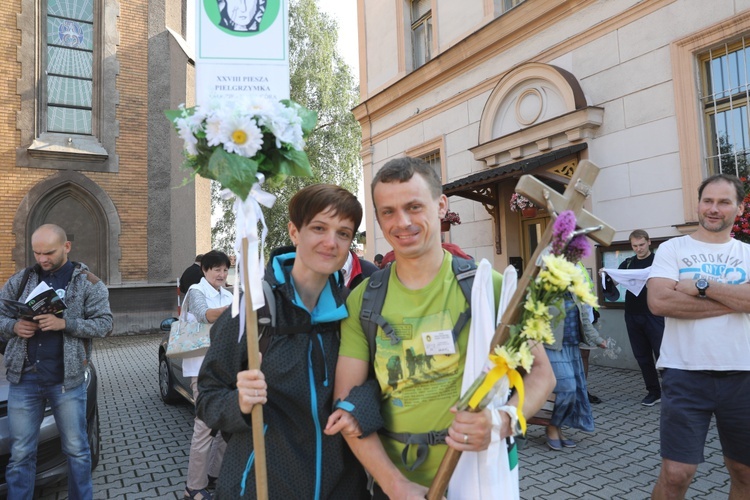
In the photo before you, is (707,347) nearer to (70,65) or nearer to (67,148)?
(67,148)

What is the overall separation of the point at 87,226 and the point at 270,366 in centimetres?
1501

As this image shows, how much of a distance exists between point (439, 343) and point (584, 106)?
751 cm

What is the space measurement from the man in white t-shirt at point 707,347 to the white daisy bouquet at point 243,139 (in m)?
2.34

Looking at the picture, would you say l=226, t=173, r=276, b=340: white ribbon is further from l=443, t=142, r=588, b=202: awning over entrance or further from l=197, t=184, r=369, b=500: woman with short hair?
l=443, t=142, r=588, b=202: awning over entrance

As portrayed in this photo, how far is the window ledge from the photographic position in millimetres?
13742

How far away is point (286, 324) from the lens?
1831 millimetres

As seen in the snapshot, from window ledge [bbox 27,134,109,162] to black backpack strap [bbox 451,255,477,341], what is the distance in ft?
→ 50.0

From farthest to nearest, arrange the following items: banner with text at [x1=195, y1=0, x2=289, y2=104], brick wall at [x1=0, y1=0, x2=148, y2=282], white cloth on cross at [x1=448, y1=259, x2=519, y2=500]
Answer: brick wall at [x1=0, y1=0, x2=148, y2=282], banner with text at [x1=195, y1=0, x2=289, y2=104], white cloth on cross at [x1=448, y1=259, x2=519, y2=500]

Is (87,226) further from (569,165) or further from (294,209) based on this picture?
(294,209)

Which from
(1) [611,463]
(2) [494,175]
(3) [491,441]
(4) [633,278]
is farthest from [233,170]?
(2) [494,175]

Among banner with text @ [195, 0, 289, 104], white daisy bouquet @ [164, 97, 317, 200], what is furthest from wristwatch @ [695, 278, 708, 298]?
banner with text @ [195, 0, 289, 104]

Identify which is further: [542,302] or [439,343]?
[439,343]

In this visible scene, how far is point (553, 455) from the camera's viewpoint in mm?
4625

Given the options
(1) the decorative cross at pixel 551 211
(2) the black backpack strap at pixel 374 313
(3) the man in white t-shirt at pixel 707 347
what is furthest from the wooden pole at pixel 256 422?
(3) the man in white t-shirt at pixel 707 347
